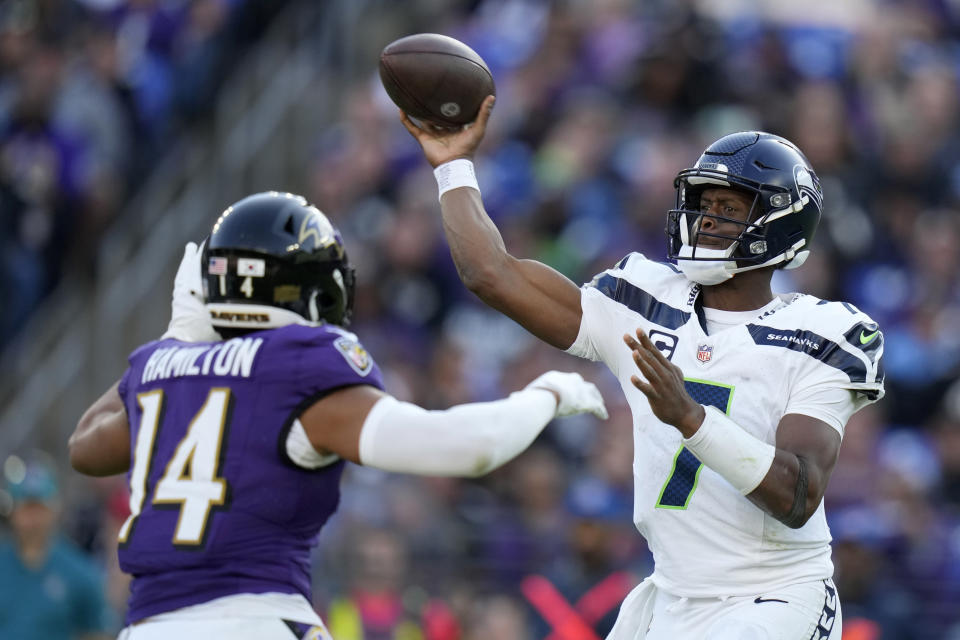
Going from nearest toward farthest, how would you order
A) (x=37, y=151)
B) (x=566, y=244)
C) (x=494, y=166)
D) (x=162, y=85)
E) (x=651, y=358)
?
1. (x=651, y=358)
2. (x=566, y=244)
3. (x=494, y=166)
4. (x=37, y=151)
5. (x=162, y=85)

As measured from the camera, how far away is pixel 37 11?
43.5ft

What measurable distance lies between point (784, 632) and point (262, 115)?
9.41m

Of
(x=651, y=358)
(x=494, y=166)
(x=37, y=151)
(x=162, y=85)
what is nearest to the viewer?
(x=651, y=358)

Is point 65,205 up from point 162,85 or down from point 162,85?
down

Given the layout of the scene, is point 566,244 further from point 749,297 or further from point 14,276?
point 749,297

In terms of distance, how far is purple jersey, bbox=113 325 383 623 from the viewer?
405 cm

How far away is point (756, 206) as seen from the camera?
187 inches

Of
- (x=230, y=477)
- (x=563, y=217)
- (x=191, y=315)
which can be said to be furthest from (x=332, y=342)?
(x=563, y=217)

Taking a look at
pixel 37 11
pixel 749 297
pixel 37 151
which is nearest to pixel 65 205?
pixel 37 151

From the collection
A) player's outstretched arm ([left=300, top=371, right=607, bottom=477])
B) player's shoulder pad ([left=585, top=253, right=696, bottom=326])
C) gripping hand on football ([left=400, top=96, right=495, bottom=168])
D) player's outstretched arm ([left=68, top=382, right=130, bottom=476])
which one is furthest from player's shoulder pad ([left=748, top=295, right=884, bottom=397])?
player's outstretched arm ([left=68, top=382, right=130, bottom=476])

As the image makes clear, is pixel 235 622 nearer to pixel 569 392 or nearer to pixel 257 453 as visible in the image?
pixel 257 453

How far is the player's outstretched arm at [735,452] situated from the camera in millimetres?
4188

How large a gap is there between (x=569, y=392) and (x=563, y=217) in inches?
235

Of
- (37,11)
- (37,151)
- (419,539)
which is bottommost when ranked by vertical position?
(419,539)
